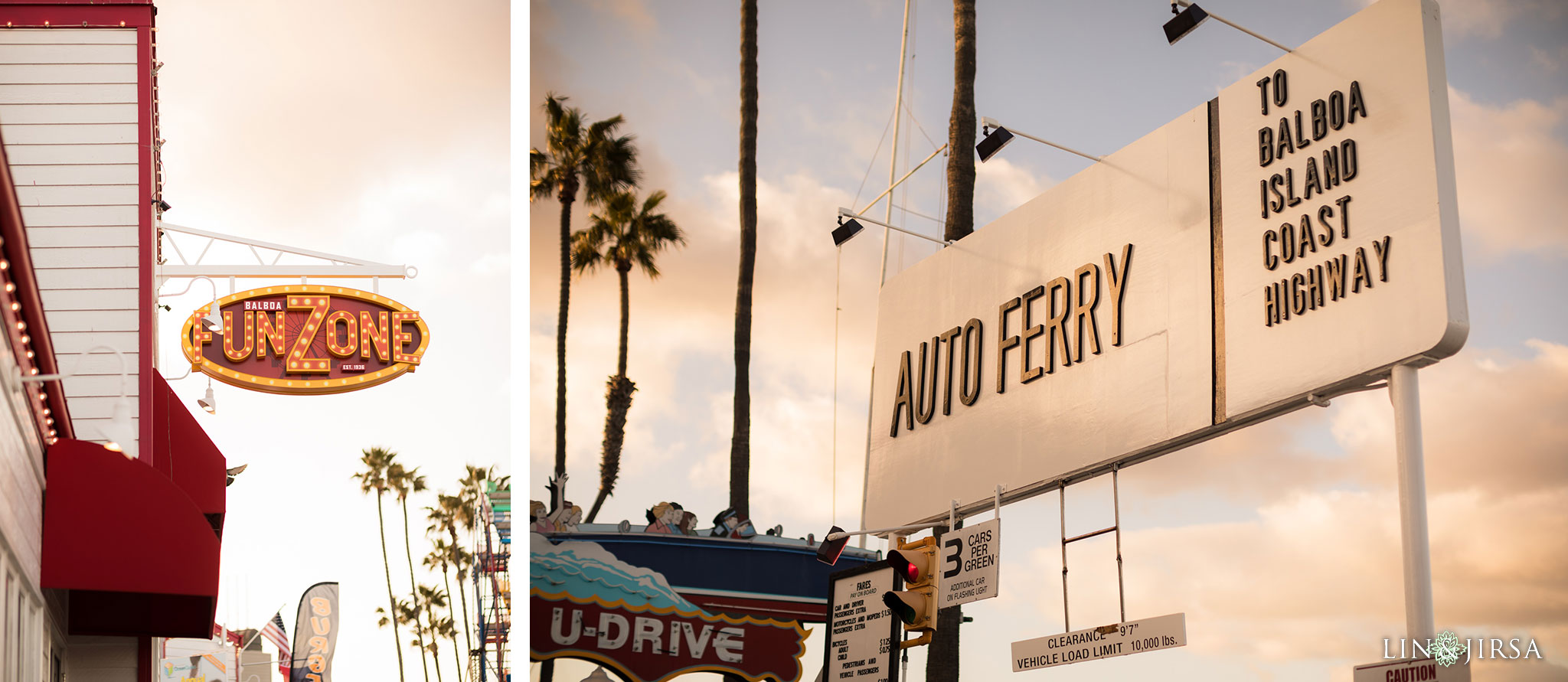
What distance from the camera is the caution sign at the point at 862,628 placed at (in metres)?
12.3

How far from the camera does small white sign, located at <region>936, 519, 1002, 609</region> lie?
38.8 ft

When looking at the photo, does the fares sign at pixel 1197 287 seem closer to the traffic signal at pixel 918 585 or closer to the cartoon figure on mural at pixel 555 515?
the traffic signal at pixel 918 585

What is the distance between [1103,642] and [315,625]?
20617 mm

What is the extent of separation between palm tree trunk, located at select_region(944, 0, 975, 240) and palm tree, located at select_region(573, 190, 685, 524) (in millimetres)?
6810

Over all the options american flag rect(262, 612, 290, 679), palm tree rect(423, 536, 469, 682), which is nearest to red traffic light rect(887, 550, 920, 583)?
american flag rect(262, 612, 290, 679)

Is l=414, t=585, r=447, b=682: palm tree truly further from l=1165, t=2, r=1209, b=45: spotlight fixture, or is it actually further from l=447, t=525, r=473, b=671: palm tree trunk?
l=1165, t=2, r=1209, b=45: spotlight fixture

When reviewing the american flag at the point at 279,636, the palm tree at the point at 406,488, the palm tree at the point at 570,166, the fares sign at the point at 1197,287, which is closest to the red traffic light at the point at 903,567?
the fares sign at the point at 1197,287

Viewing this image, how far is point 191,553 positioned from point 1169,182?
26.6 feet

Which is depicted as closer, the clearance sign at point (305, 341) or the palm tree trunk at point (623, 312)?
the clearance sign at point (305, 341)

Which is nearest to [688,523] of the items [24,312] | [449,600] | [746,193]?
[746,193]

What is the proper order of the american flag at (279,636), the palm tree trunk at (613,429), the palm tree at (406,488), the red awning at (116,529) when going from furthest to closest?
the palm tree at (406,488) → the american flag at (279,636) → the palm tree trunk at (613,429) → the red awning at (116,529)

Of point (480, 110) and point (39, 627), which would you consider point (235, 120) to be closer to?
point (480, 110)

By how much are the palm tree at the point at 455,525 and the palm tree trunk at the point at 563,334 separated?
1165 centimetres

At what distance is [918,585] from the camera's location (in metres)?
12.4
